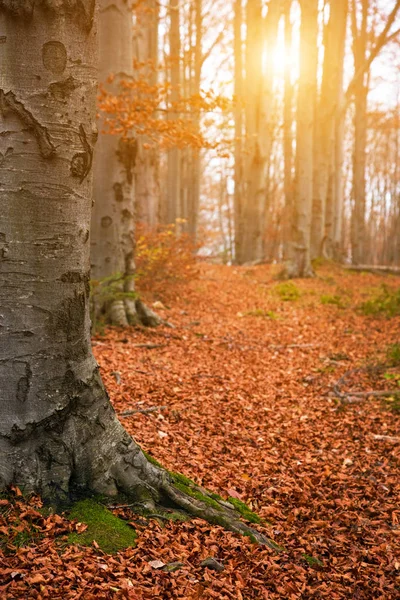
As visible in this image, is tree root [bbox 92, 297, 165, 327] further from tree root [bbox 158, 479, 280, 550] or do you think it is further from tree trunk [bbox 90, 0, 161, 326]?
tree root [bbox 158, 479, 280, 550]

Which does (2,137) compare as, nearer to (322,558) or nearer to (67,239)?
(67,239)

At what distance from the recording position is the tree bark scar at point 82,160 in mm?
2367

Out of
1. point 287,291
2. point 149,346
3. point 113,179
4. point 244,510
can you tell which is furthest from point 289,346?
point 244,510

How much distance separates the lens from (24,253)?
2.28 meters

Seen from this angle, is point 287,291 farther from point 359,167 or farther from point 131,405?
point 359,167

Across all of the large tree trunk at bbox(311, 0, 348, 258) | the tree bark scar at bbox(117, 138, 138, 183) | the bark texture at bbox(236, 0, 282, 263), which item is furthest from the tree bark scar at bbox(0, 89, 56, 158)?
the large tree trunk at bbox(311, 0, 348, 258)

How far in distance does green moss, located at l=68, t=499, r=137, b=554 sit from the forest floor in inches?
2.2

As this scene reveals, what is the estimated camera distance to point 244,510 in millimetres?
3223

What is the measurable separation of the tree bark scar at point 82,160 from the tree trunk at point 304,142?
38.2 feet

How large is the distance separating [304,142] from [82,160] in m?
11.9

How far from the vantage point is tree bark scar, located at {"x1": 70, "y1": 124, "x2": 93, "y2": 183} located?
2367 millimetres

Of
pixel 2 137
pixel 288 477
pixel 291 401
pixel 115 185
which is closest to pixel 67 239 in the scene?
pixel 2 137

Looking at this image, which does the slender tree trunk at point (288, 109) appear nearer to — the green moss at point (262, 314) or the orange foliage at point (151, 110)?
the green moss at point (262, 314)

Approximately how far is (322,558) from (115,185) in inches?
217
